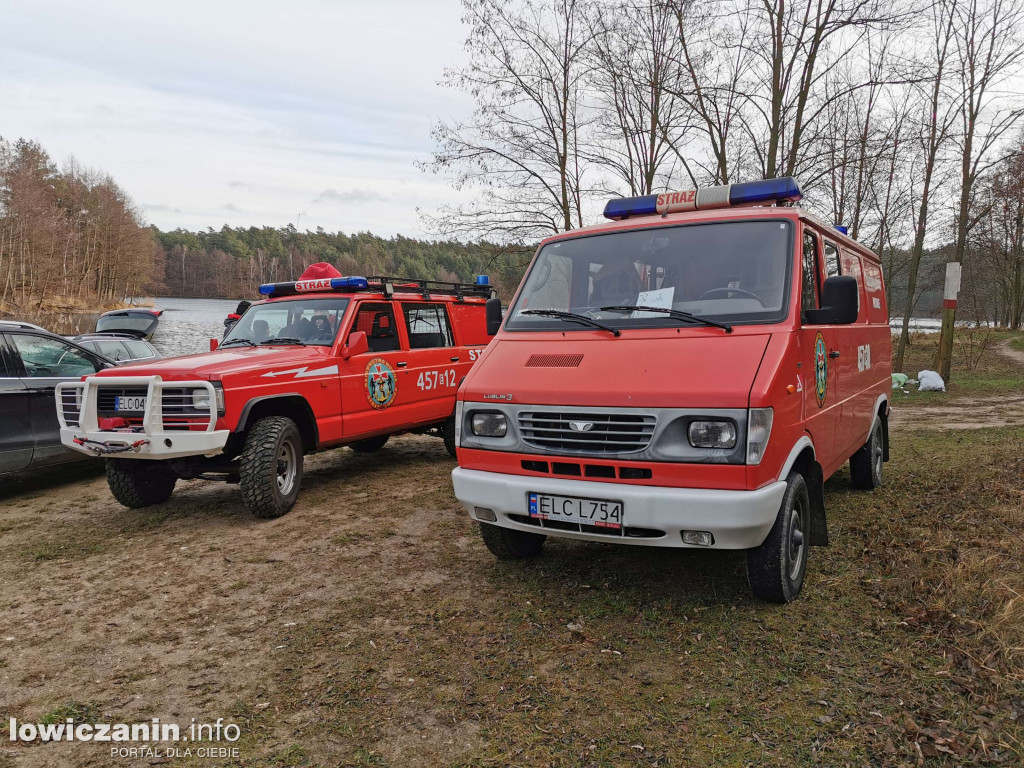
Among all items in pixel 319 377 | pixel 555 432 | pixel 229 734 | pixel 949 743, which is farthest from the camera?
pixel 319 377

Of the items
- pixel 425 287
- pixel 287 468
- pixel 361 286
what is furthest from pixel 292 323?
pixel 425 287

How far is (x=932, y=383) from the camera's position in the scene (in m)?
15.0

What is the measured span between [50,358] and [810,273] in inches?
302

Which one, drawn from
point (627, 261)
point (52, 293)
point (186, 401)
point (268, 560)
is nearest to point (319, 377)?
point (186, 401)

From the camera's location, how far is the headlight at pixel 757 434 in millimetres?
3291

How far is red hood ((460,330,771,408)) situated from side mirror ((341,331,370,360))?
308 centimetres

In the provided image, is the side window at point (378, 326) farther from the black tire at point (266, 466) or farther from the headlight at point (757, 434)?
the headlight at point (757, 434)

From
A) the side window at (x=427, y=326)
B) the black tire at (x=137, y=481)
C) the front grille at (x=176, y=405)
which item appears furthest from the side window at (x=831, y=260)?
the black tire at (x=137, y=481)

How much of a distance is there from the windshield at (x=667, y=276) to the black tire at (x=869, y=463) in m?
3.03

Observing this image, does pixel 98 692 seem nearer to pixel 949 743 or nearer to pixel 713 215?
pixel 949 743

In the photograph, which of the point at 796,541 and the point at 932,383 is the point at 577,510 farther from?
the point at 932,383

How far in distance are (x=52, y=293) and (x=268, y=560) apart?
60.6m

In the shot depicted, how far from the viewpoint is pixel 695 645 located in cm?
350

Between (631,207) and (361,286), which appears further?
(361,286)
